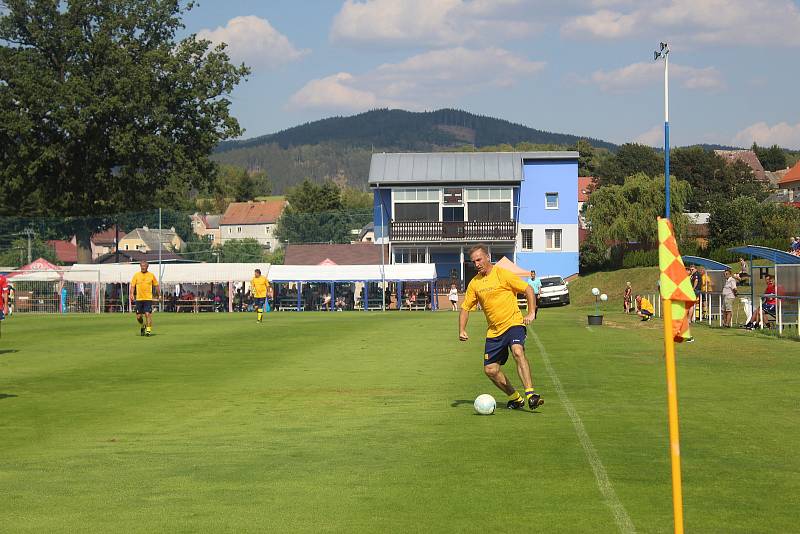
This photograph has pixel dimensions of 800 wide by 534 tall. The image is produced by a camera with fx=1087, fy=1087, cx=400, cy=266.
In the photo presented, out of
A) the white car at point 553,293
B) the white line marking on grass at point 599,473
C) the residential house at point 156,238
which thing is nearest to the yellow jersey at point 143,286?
the white line marking on grass at point 599,473

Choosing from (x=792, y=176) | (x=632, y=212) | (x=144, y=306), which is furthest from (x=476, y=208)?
(x=792, y=176)

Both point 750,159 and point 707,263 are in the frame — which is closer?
point 707,263

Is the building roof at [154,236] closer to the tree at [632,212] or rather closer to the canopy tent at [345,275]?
the canopy tent at [345,275]

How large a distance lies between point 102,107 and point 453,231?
26.8 metres

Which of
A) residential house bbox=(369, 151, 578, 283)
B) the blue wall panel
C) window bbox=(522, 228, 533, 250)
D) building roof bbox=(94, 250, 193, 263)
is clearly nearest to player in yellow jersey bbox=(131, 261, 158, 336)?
building roof bbox=(94, 250, 193, 263)

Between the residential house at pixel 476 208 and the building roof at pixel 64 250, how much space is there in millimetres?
21876

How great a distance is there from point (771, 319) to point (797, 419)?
25830mm

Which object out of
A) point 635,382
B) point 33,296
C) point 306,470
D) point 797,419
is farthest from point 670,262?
point 33,296

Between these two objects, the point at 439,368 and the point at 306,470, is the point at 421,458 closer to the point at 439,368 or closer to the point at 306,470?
the point at 306,470

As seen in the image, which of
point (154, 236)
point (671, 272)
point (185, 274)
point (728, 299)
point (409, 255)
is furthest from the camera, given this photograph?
point (409, 255)

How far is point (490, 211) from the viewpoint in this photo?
82312 mm

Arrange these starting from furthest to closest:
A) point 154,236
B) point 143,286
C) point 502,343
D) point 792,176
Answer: point 792,176, point 154,236, point 143,286, point 502,343

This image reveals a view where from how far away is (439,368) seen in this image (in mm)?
21375

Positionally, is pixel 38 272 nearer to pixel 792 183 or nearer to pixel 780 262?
pixel 780 262
